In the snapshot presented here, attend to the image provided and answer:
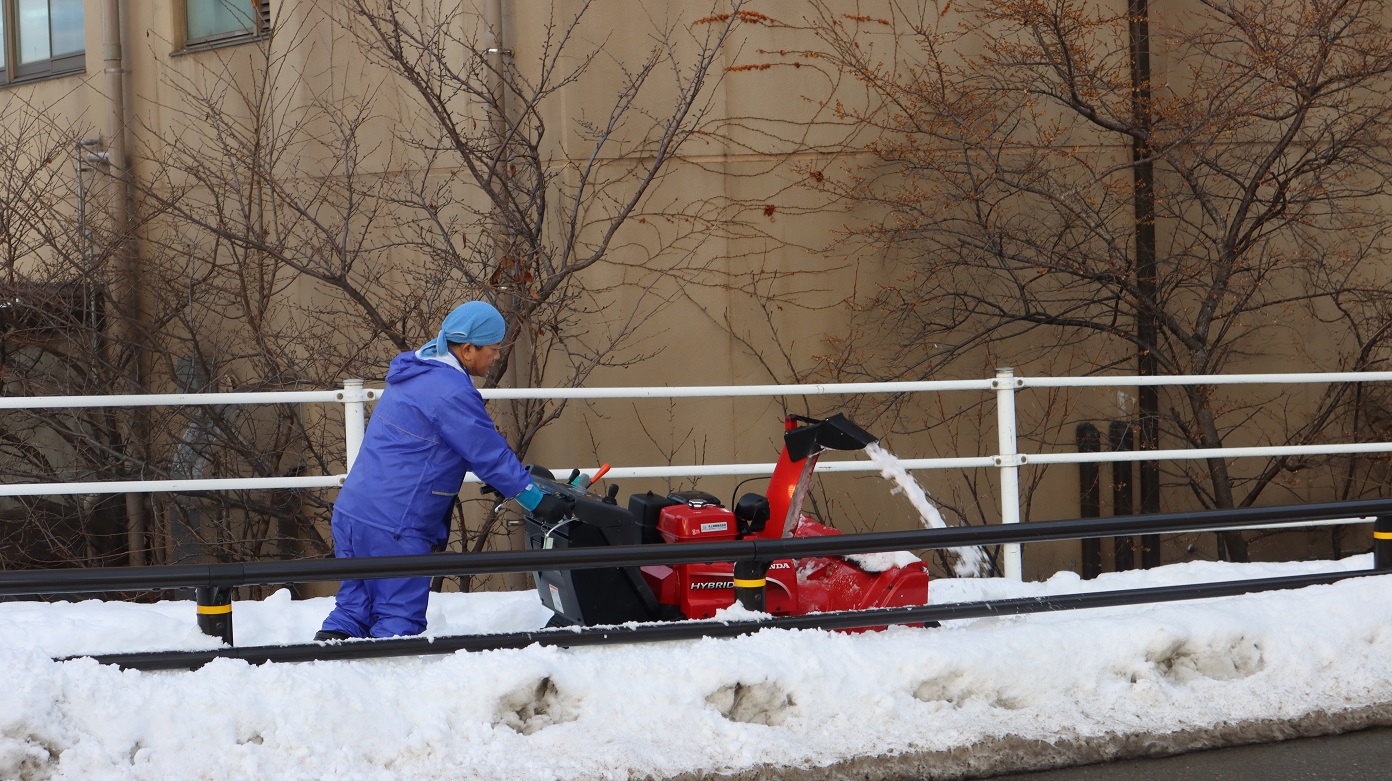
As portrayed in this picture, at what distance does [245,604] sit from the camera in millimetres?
5910

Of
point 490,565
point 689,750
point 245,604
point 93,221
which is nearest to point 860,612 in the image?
point 689,750

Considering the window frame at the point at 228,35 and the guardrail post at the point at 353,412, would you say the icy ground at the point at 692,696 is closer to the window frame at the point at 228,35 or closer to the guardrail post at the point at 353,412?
the guardrail post at the point at 353,412

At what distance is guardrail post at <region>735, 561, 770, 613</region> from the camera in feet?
15.9

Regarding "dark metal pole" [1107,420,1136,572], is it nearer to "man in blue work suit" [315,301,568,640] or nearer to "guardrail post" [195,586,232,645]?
"man in blue work suit" [315,301,568,640]

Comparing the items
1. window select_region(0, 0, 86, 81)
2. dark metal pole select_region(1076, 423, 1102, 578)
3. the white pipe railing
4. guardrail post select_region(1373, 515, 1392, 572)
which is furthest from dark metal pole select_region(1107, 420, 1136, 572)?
window select_region(0, 0, 86, 81)

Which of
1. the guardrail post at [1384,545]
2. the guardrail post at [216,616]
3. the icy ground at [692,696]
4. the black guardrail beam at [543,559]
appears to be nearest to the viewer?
the icy ground at [692,696]

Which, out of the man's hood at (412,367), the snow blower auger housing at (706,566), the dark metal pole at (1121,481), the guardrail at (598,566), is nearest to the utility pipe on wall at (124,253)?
the man's hood at (412,367)

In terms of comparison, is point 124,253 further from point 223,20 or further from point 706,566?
point 706,566

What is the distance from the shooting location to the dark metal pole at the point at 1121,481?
1092cm

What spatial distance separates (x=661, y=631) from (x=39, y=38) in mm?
11011

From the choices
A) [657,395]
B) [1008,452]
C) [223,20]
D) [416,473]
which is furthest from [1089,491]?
[223,20]

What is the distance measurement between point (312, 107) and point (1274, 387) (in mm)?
8769

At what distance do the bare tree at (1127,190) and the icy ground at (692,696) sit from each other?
208 inches

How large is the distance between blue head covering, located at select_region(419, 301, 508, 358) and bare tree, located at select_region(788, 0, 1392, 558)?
556 centimetres
